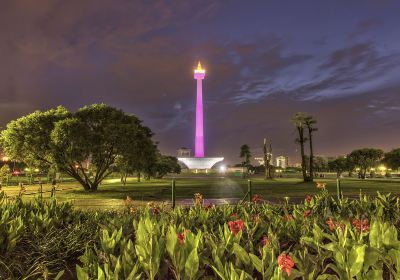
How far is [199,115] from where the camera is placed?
420 feet

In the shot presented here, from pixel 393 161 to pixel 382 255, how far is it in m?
101

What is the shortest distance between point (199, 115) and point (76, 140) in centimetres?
9080

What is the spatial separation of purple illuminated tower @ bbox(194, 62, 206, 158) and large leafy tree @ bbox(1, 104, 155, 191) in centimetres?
8380

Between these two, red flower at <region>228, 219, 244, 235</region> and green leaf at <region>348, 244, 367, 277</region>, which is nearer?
green leaf at <region>348, 244, 367, 277</region>

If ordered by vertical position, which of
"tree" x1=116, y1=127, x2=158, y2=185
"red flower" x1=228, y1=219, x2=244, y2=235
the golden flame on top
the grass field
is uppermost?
the golden flame on top

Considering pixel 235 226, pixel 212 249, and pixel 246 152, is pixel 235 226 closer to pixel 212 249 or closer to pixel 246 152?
pixel 212 249

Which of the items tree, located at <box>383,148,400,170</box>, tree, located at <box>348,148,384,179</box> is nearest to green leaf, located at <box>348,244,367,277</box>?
tree, located at <box>383,148,400,170</box>

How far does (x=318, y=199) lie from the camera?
10.1m

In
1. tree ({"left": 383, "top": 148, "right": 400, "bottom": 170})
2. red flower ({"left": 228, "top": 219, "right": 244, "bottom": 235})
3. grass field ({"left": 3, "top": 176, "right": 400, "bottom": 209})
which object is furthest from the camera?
tree ({"left": 383, "top": 148, "right": 400, "bottom": 170})

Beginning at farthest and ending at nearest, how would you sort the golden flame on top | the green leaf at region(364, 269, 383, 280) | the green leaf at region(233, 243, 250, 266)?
the golden flame on top
the green leaf at region(233, 243, 250, 266)
the green leaf at region(364, 269, 383, 280)

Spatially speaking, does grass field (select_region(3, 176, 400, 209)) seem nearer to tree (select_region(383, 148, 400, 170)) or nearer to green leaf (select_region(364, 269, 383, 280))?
green leaf (select_region(364, 269, 383, 280))

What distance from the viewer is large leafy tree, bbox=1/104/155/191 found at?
38.7 m

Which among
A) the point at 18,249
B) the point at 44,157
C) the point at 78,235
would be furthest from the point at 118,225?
the point at 44,157

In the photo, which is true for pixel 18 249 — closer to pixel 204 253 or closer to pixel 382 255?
pixel 204 253
